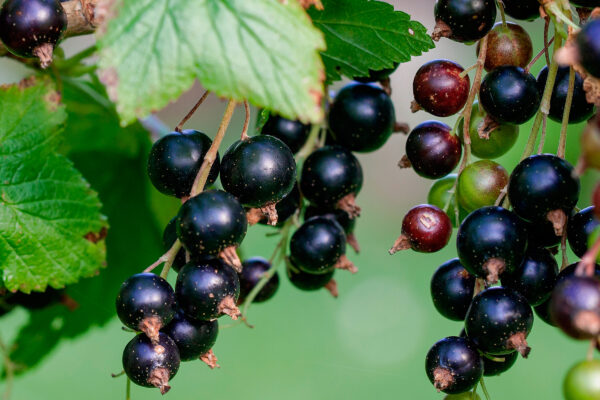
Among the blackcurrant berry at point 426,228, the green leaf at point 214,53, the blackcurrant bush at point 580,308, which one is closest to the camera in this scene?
the blackcurrant bush at point 580,308

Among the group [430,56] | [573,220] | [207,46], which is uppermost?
[207,46]

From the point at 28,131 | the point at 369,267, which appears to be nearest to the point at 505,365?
the point at 28,131

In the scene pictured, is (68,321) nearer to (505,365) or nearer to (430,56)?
(505,365)

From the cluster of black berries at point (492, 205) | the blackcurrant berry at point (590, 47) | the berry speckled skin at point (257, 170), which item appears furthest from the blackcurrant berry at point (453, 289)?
the blackcurrant berry at point (590, 47)

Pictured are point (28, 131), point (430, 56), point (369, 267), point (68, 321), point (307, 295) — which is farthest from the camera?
point (369, 267)

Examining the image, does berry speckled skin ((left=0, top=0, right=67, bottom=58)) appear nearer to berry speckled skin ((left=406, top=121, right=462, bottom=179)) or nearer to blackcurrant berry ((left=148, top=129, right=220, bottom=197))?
blackcurrant berry ((left=148, top=129, right=220, bottom=197))

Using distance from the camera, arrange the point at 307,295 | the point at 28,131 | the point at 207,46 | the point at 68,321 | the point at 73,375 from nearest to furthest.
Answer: the point at 207,46, the point at 28,131, the point at 68,321, the point at 73,375, the point at 307,295

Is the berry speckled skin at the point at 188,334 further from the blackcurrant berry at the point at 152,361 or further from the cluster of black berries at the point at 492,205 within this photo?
the cluster of black berries at the point at 492,205
